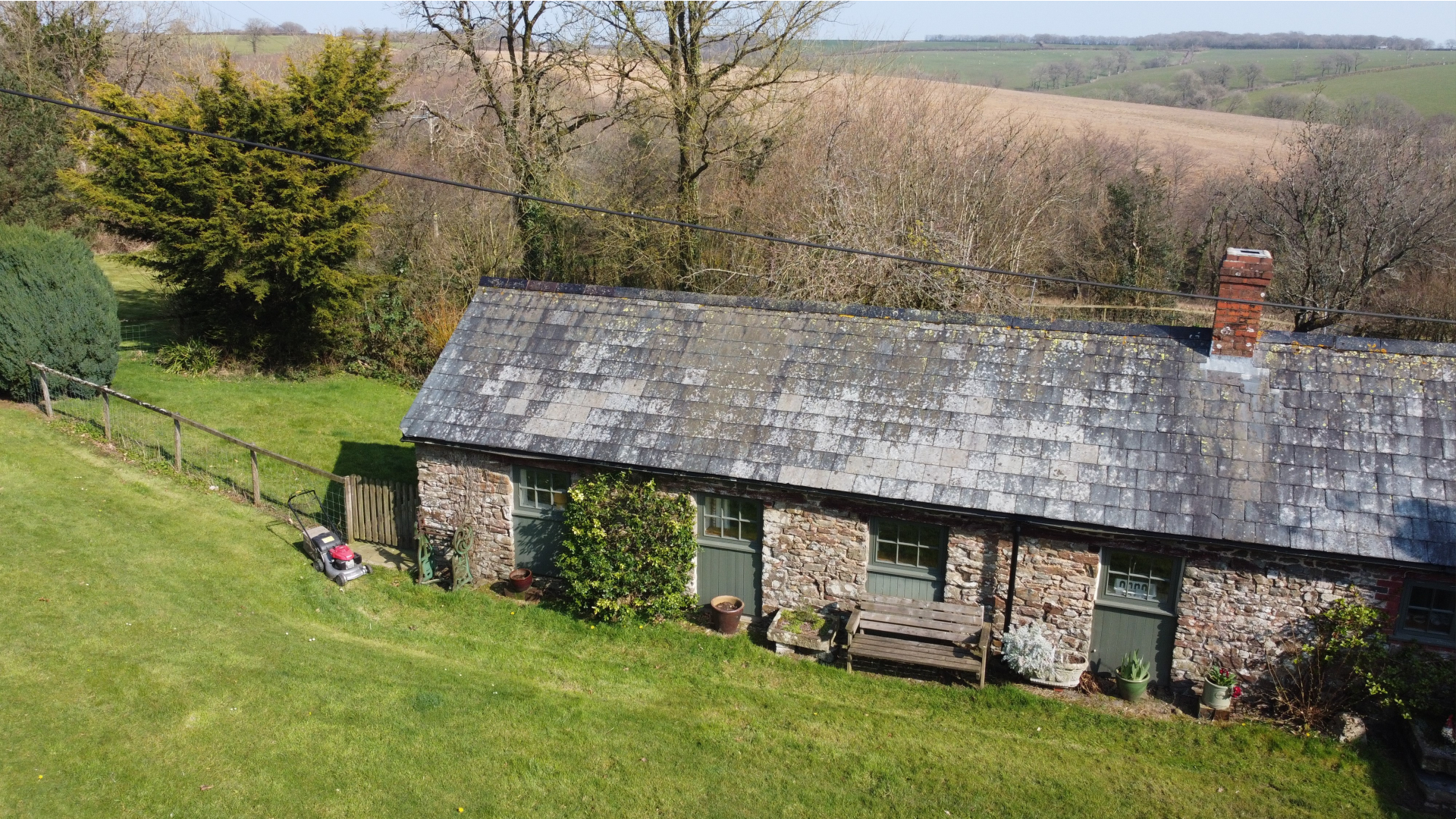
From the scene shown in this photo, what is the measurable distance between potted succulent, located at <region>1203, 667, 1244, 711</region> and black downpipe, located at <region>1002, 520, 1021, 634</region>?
2.35 metres

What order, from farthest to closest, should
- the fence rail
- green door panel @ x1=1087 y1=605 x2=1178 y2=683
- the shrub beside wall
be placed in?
1. the shrub beside wall
2. the fence rail
3. green door panel @ x1=1087 y1=605 x2=1178 y2=683

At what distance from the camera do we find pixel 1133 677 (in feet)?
38.2

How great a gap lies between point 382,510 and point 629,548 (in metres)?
4.82

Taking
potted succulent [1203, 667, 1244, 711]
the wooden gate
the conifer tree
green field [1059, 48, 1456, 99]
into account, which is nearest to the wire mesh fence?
the wooden gate

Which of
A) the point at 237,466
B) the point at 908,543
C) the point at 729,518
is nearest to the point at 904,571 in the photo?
the point at 908,543

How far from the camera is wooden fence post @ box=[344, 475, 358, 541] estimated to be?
15320 mm

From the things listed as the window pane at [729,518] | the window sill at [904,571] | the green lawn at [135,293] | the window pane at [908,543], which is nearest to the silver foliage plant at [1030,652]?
the window sill at [904,571]

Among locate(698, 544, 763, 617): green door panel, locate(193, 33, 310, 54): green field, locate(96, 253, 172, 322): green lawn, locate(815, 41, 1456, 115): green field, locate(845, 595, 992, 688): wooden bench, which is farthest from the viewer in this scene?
locate(193, 33, 310, 54): green field

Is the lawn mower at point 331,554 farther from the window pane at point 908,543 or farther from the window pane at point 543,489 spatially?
the window pane at point 908,543

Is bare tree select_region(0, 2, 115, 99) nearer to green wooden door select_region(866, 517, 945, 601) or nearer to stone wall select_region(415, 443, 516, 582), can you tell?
stone wall select_region(415, 443, 516, 582)

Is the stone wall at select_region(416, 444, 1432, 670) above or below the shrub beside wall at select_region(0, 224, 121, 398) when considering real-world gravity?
below

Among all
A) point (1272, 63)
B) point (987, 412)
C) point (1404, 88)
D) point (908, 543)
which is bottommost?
point (908, 543)

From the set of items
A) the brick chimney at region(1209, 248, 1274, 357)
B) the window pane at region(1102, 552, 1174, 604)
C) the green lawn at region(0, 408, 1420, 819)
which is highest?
the brick chimney at region(1209, 248, 1274, 357)

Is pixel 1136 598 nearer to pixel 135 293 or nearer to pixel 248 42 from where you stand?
pixel 135 293
